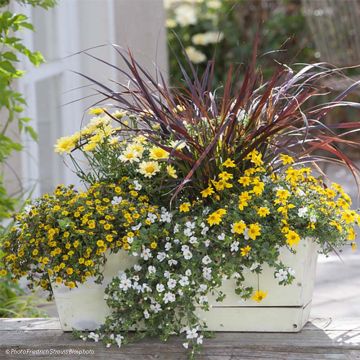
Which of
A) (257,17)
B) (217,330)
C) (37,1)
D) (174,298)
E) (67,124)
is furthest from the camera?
(257,17)

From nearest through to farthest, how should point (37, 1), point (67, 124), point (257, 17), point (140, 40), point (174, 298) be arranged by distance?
point (174, 298)
point (37, 1)
point (67, 124)
point (140, 40)
point (257, 17)

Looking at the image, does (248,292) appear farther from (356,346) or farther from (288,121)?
(288,121)

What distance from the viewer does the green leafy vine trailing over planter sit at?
5.87 feet

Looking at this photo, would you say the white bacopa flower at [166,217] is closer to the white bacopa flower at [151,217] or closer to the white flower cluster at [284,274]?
the white bacopa flower at [151,217]

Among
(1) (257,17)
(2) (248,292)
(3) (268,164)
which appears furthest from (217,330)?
(1) (257,17)

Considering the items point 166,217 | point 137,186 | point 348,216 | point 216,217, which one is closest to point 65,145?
point 137,186

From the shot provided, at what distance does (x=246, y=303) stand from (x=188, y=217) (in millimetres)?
238

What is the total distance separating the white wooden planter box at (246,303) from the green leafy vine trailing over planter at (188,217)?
19 mm

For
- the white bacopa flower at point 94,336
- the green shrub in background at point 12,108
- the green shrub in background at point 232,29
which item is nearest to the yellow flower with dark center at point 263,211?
the white bacopa flower at point 94,336

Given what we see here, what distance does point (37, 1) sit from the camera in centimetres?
250

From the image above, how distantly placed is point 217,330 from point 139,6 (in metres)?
3.12

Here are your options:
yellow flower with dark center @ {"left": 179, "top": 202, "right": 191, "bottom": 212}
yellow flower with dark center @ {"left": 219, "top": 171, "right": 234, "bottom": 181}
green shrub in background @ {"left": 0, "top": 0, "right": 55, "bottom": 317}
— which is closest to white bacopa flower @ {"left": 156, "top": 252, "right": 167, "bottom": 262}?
yellow flower with dark center @ {"left": 179, "top": 202, "right": 191, "bottom": 212}

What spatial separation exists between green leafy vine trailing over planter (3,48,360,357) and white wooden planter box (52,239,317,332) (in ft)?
0.06

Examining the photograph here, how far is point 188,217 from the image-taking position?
1845mm
